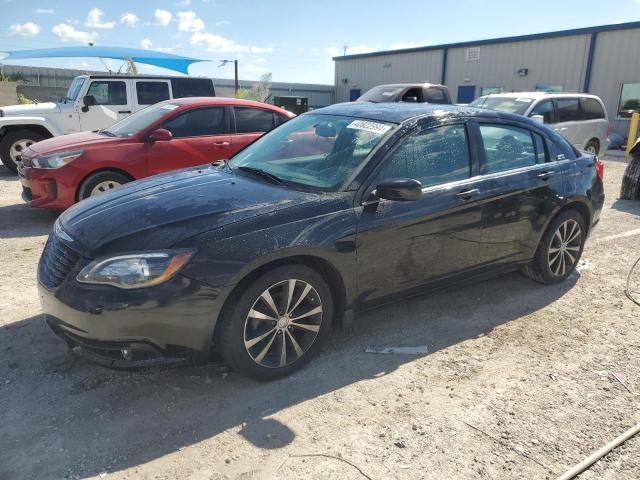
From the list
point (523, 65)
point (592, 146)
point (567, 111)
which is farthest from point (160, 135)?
point (523, 65)

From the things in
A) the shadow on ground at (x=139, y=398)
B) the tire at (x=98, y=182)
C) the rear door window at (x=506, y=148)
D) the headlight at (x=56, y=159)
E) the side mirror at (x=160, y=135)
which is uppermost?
the rear door window at (x=506, y=148)

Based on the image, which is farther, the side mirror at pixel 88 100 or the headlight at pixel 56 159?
the side mirror at pixel 88 100

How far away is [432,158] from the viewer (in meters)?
3.78

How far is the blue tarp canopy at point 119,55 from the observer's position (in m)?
20.6

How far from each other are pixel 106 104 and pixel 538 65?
739 inches

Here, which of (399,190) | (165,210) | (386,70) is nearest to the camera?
(165,210)

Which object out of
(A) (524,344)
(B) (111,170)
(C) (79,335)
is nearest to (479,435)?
(A) (524,344)

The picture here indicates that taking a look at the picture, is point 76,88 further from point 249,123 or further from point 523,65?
point 523,65

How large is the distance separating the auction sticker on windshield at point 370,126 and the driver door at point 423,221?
0.52 feet

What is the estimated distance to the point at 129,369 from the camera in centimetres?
278

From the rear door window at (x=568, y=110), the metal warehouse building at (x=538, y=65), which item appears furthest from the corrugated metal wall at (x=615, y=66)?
the rear door window at (x=568, y=110)

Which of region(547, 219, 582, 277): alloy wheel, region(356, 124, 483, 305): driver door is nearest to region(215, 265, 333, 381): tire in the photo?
region(356, 124, 483, 305): driver door

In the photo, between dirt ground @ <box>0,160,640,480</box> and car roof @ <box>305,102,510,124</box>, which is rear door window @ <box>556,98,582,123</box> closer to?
car roof @ <box>305,102,510,124</box>

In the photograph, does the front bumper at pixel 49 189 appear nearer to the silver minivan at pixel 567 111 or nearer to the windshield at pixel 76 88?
the windshield at pixel 76 88
